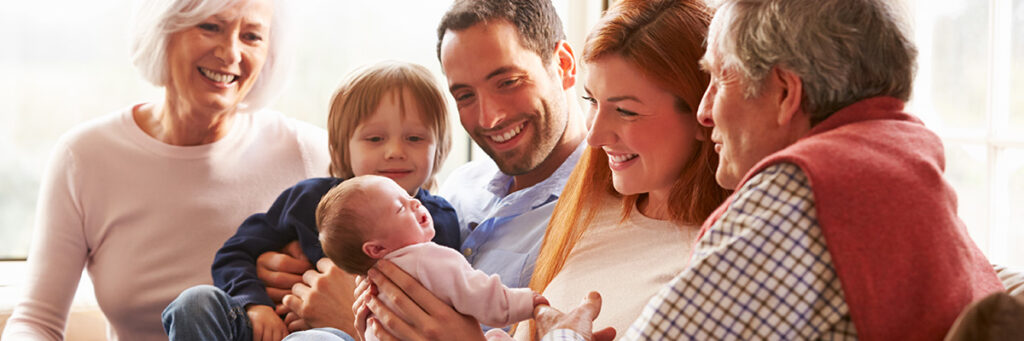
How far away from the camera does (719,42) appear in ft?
3.93

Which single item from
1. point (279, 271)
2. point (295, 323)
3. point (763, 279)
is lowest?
point (295, 323)

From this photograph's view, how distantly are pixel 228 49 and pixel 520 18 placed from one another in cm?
82

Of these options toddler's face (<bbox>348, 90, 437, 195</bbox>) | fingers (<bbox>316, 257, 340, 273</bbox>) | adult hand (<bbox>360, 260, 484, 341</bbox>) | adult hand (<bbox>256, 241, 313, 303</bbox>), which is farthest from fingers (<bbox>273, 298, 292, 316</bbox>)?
adult hand (<bbox>360, 260, 484, 341</bbox>)

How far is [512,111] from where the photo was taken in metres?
2.17

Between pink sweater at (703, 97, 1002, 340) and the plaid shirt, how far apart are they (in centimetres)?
3

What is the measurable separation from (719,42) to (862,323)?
429 millimetres

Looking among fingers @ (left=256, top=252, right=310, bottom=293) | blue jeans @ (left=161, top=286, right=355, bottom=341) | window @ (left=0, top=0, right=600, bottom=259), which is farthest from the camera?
window @ (left=0, top=0, right=600, bottom=259)

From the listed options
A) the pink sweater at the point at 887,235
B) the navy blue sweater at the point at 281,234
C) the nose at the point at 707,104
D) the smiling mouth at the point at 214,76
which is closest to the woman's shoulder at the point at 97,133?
the smiling mouth at the point at 214,76

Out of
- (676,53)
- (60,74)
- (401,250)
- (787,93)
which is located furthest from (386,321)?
(60,74)

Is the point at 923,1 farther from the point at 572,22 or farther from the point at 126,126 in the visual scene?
the point at 126,126

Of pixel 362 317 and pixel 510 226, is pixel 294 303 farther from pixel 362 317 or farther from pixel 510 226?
pixel 510 226

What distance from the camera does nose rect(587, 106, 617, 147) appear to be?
5.39 feet

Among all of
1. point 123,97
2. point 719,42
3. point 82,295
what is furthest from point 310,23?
point 719,42

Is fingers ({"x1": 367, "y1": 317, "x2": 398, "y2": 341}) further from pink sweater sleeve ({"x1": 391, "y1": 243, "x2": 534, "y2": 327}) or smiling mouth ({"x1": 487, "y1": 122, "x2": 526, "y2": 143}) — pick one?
smiling mouth ({"x1": 487, "y1": 122, "x2": 526, "y2": 143})
